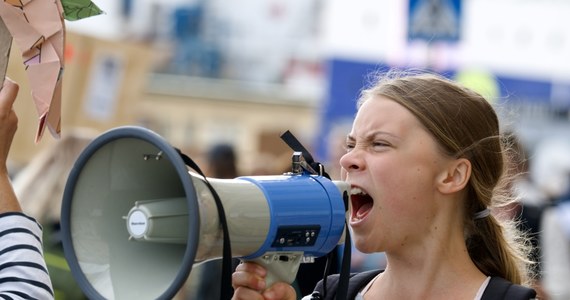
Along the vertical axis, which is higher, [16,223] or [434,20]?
[16,223]

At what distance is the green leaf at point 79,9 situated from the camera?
2271mm

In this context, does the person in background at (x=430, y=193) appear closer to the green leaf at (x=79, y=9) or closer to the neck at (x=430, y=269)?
the neck at (x=430, y=269)

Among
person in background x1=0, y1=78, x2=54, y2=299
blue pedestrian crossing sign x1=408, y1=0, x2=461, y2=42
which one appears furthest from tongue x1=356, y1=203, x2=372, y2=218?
blue pedestrian crossing sign x1=408, y1=0, x2=461, y2=42

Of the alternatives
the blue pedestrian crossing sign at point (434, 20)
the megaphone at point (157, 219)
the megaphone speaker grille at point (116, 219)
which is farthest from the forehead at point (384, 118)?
the blue pedestrian crossing sign at point (434, 20)

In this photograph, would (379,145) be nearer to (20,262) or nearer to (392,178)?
(392,178)

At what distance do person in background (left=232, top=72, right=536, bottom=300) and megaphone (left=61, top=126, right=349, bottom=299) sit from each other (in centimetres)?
16

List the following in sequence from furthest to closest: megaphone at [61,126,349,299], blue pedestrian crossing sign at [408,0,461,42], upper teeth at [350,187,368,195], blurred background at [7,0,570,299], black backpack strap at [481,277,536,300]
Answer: blue pedestrian crossing sign at [408,0,461,42]
blurred background at [7,0,570,299]
upper teeth at [350,187,368,195]
black backpack strap at [481,277,536,300]
megaphone at [61,126,349,299]

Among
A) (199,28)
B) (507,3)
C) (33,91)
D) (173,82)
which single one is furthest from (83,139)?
(199,28)

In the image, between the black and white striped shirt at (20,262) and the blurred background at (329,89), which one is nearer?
the black and white striped shirt at (20,262)

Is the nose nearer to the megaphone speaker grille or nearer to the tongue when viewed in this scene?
the tongue

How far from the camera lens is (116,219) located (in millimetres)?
2115

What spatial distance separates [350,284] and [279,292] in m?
0.41

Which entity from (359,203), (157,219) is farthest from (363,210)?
(157,219)

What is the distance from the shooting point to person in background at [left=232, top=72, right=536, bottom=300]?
229cm
